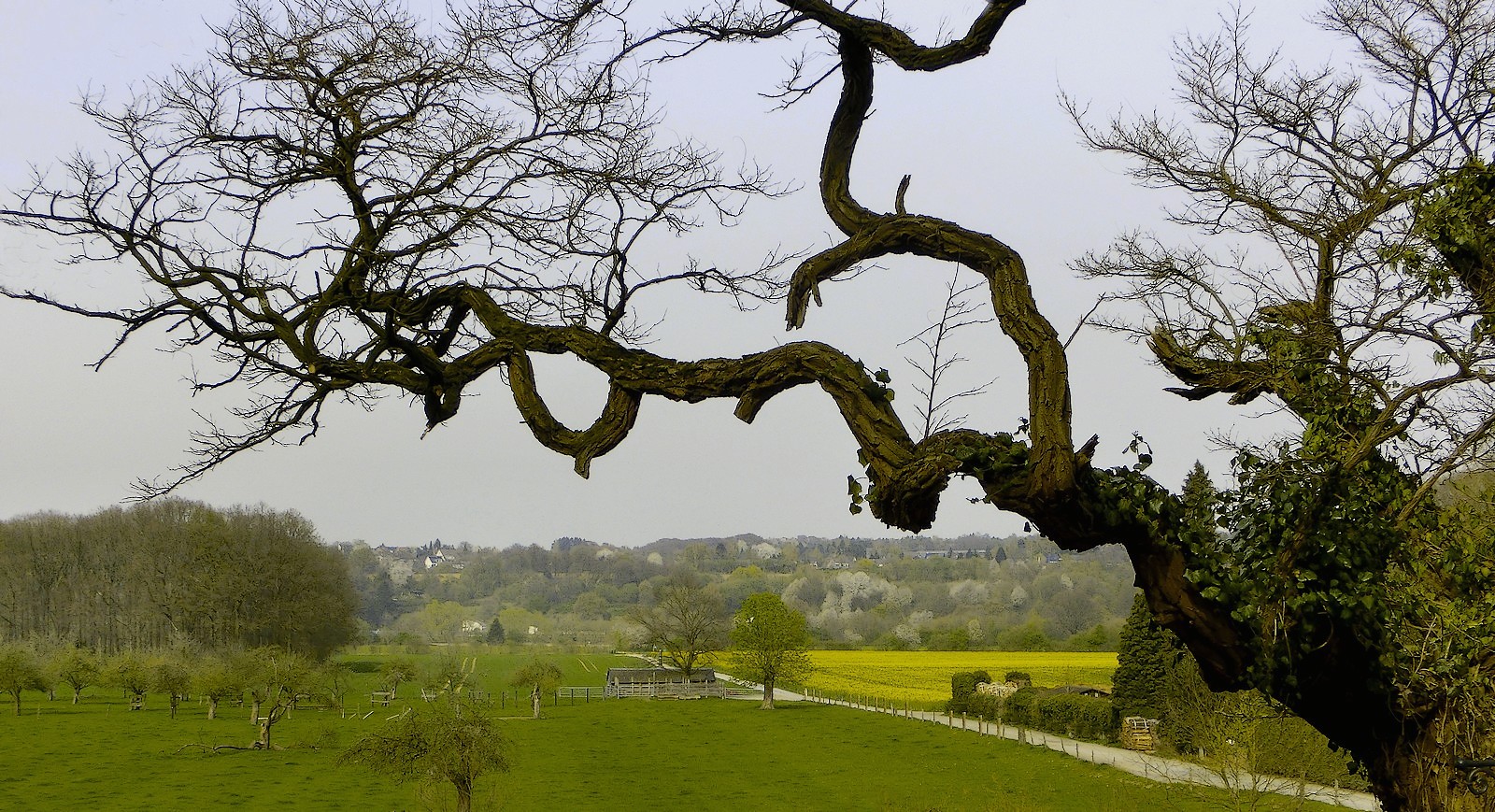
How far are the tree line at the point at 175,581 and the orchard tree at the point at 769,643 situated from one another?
87.2 ft

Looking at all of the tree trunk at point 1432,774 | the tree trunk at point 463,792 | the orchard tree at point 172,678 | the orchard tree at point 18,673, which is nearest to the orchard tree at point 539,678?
the orchard tree at point 172,678

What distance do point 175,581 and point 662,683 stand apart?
30012mm

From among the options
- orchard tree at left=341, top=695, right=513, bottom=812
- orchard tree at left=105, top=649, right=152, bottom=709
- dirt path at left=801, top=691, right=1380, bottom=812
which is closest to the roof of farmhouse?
dirt path at left=801, top=691, right=1380, bottom=812

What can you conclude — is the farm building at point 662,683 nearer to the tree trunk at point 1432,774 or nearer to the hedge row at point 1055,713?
the hedge row at point 1055,713

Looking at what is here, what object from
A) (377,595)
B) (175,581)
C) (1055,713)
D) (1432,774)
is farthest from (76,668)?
(377,595)

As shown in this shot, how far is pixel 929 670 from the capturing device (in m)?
62.2

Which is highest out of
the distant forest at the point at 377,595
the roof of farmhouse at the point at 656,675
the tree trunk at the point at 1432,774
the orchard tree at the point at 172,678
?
the distant forest at the point at 377,595

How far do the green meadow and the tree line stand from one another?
1448cm

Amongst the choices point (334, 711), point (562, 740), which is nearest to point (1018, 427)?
point (562, 740)

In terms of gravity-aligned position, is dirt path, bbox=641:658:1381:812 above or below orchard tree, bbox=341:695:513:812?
below

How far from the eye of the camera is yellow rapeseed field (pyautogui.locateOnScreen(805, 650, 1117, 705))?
170 ft

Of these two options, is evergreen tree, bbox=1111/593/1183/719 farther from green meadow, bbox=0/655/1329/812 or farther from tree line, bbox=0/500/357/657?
tree line, bbox=0/500/357/657

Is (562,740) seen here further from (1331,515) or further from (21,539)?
(21,539)

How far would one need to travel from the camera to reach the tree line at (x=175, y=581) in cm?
6131
